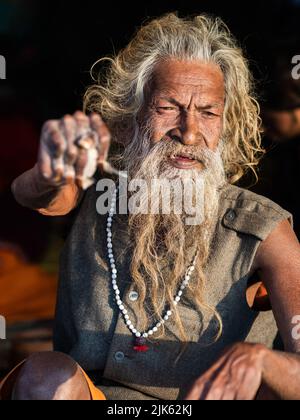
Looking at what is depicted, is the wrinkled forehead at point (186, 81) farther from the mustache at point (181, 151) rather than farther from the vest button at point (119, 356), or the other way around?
the vest button at point (119, 356)

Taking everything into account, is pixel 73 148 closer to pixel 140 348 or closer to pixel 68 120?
pixel 68 120

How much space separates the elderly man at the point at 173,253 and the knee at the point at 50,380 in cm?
8

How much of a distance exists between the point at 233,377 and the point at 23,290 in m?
3.14

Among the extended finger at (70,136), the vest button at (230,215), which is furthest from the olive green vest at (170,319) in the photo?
the extended finger at (70,136)

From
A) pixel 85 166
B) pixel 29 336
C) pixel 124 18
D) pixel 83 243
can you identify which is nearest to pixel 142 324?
pixel 83 243

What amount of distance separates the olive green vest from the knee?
37 centimetres

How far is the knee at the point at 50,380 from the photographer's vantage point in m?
3.05

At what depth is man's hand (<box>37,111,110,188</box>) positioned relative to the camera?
271 centimetres

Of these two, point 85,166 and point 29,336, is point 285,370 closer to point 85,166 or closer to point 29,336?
point 85,166

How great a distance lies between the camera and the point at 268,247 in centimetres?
353

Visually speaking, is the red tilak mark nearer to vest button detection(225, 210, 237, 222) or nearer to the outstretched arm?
the outstretched arm

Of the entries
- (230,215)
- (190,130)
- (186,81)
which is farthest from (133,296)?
(186,81)

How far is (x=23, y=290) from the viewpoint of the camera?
19.2 ft

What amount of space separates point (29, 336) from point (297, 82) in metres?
2.11
